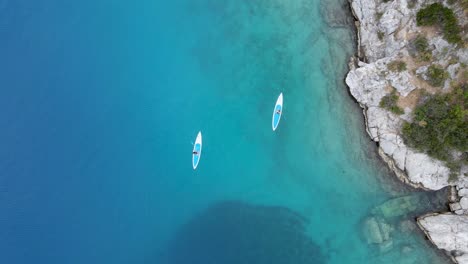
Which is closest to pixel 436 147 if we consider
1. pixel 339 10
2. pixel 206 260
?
pixel 339 10

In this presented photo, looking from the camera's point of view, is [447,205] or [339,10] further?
[339,10]

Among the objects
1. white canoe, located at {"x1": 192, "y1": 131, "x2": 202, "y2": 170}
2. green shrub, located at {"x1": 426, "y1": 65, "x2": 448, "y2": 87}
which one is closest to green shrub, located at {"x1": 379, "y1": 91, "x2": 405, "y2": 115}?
green shrub, located at {"x1": 426, "y1": 65, "x2": 448, "y2": 87}

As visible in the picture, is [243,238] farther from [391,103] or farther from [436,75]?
[436,75]

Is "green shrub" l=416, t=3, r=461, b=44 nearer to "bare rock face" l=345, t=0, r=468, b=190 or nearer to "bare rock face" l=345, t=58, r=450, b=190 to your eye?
"bare rock face" l=345, t=0, r=468, b=190

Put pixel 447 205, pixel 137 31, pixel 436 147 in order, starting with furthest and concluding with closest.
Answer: pixel 137 31, pixel 447 205, pixel 436 147

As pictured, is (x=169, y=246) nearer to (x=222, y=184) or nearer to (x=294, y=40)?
(x=222, y=184)

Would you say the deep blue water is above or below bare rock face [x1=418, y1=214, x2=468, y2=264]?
above

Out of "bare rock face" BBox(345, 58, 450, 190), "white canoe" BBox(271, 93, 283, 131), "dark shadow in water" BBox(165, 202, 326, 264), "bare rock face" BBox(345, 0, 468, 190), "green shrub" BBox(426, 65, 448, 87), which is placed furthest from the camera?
"white canoe" BBox(271, 93, 283, 131)
